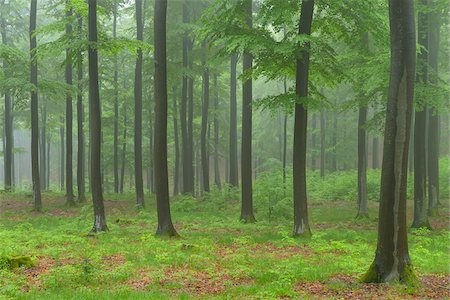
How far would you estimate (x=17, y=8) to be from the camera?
28562mm

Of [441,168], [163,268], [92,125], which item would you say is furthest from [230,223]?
[441,168]

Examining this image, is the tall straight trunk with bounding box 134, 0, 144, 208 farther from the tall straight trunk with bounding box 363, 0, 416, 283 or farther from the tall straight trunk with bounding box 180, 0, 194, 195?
the tall straight trunk with bounding box 363, 0, 416, 283

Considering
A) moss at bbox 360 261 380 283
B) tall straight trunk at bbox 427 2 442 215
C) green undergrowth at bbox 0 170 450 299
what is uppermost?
tall straight trunk at bbox 427 2 442 215

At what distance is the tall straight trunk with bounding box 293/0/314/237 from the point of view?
12.9 metres

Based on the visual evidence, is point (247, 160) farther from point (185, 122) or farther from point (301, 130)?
point (185, 122)

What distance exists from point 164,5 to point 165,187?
603 centimetres

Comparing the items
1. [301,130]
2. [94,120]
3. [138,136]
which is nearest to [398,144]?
[301,130]

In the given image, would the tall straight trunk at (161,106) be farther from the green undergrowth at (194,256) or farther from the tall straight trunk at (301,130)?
the tall straight trunk at (301,130)

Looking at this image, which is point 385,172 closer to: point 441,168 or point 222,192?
point 222,192

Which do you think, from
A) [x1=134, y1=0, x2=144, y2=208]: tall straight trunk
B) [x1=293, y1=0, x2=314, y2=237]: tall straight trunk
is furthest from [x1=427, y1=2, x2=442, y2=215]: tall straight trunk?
[x1=134, y1=0, x2=144, y2=208]: tall straight trunk

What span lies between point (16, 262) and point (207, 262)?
423cm

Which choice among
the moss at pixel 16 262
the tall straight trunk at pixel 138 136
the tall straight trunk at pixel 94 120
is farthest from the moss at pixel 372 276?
the tall straight trunk at pixel 138 136

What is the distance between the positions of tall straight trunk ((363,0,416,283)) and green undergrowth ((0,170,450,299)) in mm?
1073

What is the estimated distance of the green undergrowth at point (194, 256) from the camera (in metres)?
7.41
